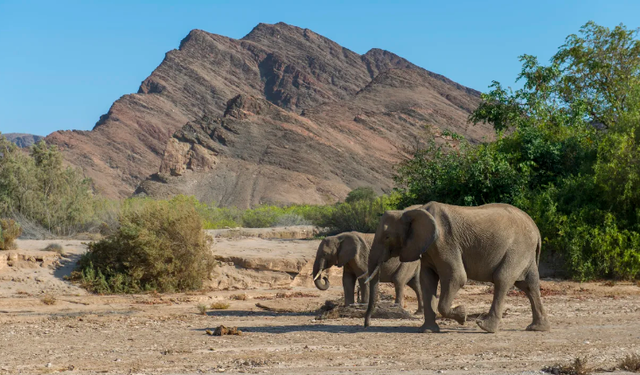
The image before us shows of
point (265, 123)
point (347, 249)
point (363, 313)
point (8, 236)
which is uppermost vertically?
point (265, 123)

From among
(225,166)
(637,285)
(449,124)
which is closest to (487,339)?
(637,285)

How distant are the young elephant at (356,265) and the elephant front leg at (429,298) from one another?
2.27 metres

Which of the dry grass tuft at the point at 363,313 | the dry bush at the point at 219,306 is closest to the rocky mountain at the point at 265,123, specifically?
the dry bush at the point at 219,306

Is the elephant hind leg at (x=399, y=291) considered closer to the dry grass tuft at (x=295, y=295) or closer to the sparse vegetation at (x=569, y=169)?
the dry grass tuft at (x=295, y=295)

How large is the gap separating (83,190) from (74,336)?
17.6m

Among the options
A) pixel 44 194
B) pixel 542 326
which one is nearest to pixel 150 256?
pixel 542 326

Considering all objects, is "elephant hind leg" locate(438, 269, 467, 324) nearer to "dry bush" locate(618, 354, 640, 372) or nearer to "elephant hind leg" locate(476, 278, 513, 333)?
"elephant hind leg" locate(476, 278, 513, 333)

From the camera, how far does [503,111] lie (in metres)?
26.3

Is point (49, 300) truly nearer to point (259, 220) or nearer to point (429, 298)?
point (429, 298)

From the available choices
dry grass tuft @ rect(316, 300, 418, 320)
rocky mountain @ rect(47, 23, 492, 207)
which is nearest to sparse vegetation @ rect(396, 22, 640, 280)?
dry grass tuft @ rect(316, 300, 418, 320)

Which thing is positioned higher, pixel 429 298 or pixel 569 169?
pixel 569 169

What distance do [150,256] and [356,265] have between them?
586 cm

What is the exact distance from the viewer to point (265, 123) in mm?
90438

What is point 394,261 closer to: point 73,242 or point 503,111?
point 73,242
